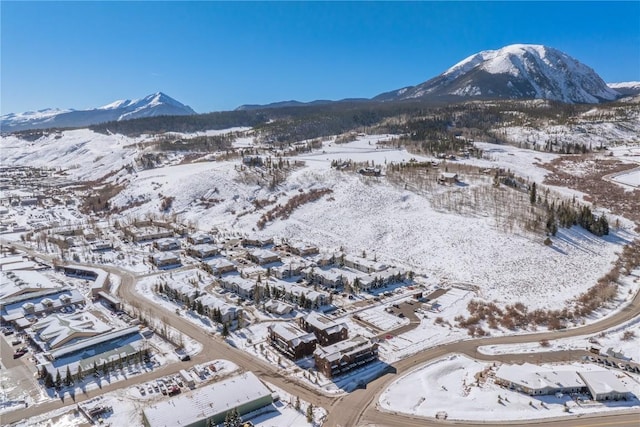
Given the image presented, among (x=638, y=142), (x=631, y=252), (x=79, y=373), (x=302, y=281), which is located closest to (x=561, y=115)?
(x=638, y=142)

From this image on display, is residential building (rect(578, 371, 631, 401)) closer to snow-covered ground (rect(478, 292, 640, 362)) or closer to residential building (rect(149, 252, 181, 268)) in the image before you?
snow-covered ground (rect(478, 292, 640, 362))

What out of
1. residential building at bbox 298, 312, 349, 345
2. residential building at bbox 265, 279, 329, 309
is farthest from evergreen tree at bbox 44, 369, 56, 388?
residential building at bbox 265, 279, 329, 309

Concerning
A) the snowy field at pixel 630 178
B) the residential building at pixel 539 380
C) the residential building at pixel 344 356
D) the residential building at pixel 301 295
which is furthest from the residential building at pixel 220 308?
the snowy field at pixel 630 178

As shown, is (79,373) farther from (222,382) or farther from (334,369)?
(334,369)

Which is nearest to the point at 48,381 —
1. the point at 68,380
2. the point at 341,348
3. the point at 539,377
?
the point at 68,380

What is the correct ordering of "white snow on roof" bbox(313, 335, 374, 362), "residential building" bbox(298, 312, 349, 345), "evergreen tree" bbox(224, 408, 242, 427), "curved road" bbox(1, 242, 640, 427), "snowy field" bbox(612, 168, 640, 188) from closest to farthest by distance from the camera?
"evergreen tree" bbox(224, 408, 242, 427), "curved road" bbox(1, 242, 640, 427), "white snow on roof" bbox(313, 335, 374, 362), "residential building" bbox(298, 312, 349, 345), "snowy field" bbox(612, 168, 640, 188)

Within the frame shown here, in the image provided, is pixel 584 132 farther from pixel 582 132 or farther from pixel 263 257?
pixel 263 257

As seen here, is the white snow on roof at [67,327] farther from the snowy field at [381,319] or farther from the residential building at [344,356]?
the snowy field at [381,319]

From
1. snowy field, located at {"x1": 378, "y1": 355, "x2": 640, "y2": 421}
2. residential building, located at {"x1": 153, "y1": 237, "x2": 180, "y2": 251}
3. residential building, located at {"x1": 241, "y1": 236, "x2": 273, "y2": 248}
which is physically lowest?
snowy field, located at {"x1": 378, "y1": 355, "x2": 640, "y2": 421}
